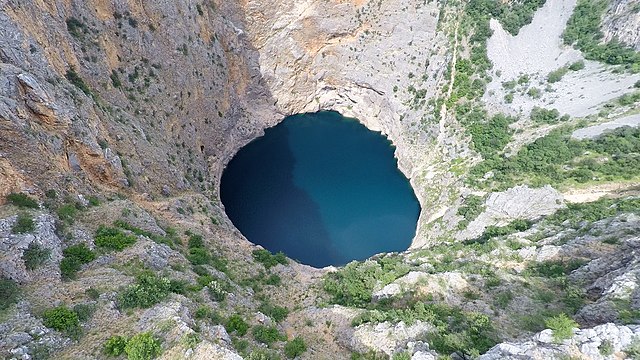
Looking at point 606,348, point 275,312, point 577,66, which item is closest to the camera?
point 606,348

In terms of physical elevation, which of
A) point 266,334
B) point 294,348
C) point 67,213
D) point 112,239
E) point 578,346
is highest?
point 67,213

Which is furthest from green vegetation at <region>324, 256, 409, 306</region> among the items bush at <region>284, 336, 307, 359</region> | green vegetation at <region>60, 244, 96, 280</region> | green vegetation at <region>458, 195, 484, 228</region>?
green vegetation at <region>60, 244, 96, 280</region>

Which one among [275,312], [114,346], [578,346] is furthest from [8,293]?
[578,346]

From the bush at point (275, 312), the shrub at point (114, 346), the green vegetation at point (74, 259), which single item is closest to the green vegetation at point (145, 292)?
the shrub at point (114, 346)

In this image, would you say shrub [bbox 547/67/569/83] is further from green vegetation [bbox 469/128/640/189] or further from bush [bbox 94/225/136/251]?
bush [bbox 94/225/136/251]

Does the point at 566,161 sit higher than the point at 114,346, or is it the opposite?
the point at 566,161

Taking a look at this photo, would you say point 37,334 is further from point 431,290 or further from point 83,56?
point 83,56

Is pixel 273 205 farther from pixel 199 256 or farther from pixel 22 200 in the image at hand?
pixel 22 200
